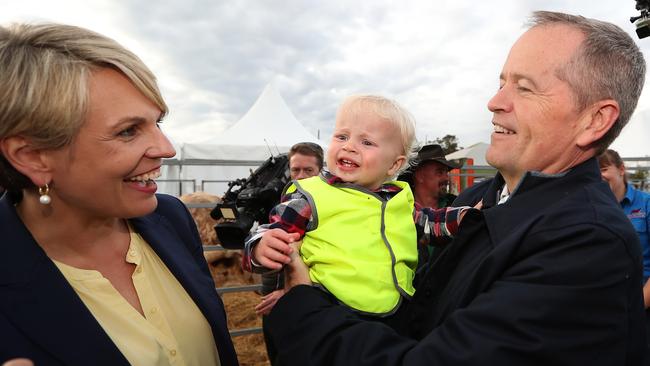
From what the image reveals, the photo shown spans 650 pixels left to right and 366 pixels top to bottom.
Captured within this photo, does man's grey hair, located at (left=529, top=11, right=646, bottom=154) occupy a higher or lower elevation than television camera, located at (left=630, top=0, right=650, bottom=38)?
lower

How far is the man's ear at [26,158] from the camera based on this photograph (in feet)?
4.26

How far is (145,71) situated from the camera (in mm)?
1480

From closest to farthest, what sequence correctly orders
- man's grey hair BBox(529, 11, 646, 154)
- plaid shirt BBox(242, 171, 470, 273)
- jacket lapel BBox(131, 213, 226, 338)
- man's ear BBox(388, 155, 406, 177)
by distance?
man's grey hair BBox(529, 11, 646, 154)
jacket lapel BBox(131, 213, 226, 338)
plaid shirt BBox(242, 171, 470, 273)
man's ear BBox(388, 155, 406, 177)

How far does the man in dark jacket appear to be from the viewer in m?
1.13

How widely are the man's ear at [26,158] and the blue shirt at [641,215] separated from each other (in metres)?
4.23

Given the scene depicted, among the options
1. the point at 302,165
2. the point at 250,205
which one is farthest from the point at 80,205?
the point at 302,165

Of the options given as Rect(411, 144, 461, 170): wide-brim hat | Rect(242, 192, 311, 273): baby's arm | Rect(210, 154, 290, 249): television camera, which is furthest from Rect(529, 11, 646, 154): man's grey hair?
Rect(411, 144, 461, 170): wide-brim hat

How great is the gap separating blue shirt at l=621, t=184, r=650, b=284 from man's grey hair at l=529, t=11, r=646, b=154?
2.75 m

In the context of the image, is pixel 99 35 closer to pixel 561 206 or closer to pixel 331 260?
pixel 331 260

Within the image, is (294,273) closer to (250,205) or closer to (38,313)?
(38,313)

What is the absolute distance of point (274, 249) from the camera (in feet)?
5.34

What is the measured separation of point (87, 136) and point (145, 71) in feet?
1.01

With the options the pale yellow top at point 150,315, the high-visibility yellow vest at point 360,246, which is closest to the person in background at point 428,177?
the high-visibility yellow vest at point 360,246

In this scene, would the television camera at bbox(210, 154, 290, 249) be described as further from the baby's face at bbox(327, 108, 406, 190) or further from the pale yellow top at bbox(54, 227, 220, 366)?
the pale yellow top at bbox(54, 227, 220, 366)
